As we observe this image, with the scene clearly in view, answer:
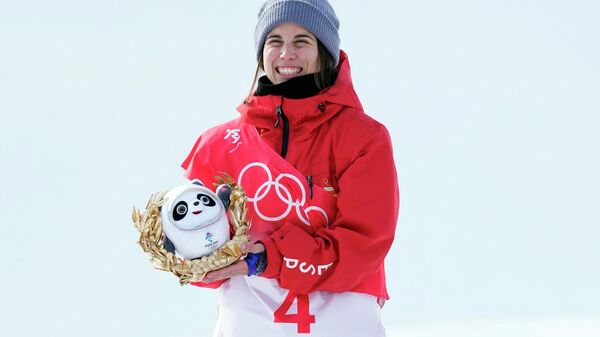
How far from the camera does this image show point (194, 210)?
2.87 m

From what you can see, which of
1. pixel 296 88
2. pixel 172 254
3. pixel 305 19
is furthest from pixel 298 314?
pixel 305 19

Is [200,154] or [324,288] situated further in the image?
[200,154]

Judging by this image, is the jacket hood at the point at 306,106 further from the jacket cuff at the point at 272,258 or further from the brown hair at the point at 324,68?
the jacket cuff at the point at 272,258

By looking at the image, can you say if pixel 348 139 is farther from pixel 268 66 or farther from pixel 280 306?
pixel 280 306

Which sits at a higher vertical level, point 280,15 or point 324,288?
point 280,15

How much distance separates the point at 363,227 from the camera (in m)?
3.06

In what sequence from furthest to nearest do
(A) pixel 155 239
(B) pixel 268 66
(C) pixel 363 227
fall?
(B) pixel 268 66 < (C) pixel 363 227 < (A) pixel 155 239

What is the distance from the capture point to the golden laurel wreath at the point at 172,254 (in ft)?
9.37

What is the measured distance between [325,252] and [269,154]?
397 millimetres

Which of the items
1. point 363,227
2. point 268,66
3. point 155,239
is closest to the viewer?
point 155,239

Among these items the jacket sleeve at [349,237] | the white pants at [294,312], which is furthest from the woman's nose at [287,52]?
the white pants at [294,312]

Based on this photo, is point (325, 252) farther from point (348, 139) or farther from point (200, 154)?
point (200, 154)

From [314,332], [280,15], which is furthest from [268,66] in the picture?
[314,332]

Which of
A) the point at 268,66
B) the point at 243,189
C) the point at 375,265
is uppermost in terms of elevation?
the point at 268,66
